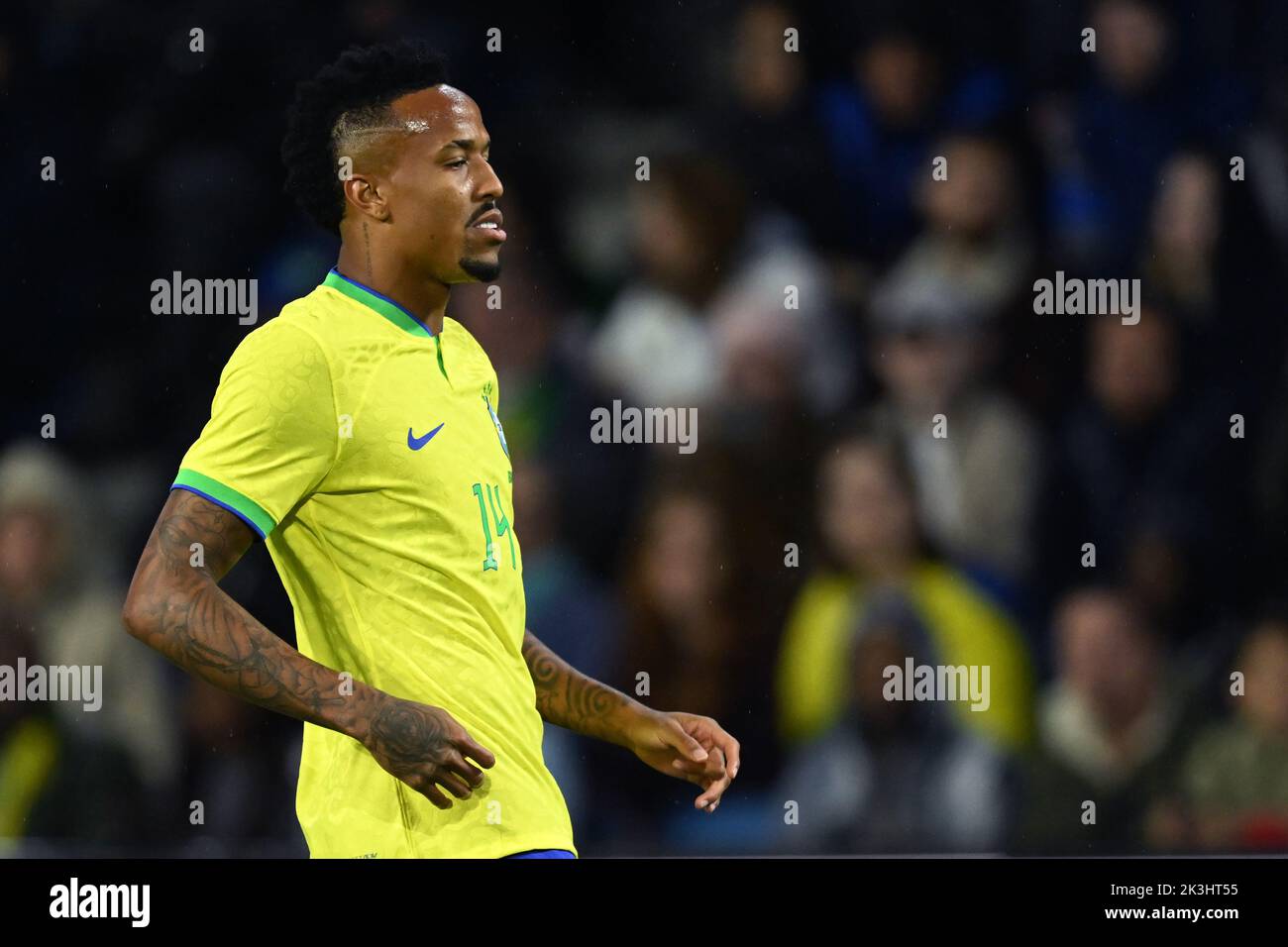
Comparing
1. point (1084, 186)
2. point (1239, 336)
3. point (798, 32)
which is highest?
point (798, 32)

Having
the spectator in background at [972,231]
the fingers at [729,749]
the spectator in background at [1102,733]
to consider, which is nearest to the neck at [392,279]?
the fingers at [729,749]

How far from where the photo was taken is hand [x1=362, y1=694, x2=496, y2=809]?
2.49 m

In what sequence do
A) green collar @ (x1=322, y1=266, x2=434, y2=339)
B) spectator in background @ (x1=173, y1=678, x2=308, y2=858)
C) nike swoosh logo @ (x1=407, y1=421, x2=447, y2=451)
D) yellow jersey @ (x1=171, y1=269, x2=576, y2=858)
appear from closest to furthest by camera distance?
yellow jersey @ (x1=171, y1=269, x2=576, y2=858), nike swoosh logo @ (x1=407, y1=421, x2=447, y2=451), green collar @ (x1=322, y1=266, x2=434, y2=339), spectator in background @ (x1=173, y1=678, x2=308, y2=858)

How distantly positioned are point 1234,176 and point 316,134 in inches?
116

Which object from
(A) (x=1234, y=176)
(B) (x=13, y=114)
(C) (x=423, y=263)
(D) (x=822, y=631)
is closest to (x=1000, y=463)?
(D) (x=822, y=631)

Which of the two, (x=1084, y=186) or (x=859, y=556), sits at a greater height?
(x=1084, y=186)

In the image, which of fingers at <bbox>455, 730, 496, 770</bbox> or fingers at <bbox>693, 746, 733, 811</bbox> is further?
fingers at <bbox>693, 746, 733, 811</bbox>

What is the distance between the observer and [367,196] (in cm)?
290

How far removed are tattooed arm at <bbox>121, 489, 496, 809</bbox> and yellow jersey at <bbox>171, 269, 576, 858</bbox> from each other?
0.34 ft

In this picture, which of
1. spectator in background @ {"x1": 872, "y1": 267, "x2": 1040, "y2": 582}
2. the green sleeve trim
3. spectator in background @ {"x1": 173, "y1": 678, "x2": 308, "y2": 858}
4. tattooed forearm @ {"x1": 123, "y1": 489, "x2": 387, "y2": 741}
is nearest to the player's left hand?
tattooed forearm @ {"x1": 123, "y1": 489, "x2": 387, "y2": 741}

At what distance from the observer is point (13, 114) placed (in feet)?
15.6

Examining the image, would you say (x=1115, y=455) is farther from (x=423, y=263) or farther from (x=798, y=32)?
(x=423, y=263)

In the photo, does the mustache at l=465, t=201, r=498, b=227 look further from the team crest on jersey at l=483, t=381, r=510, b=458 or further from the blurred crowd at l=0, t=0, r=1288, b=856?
the blurred crowd at l=0, t=0, r=1288, b=856

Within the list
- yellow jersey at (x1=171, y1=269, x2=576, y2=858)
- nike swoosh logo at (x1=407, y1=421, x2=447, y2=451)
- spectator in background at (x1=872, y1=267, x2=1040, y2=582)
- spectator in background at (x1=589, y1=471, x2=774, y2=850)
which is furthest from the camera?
spectator in background at (x1=872, y1=267, x2=1040, y2=582)
